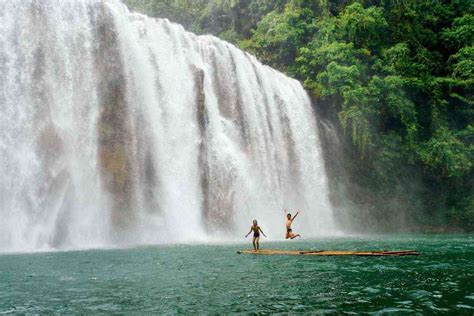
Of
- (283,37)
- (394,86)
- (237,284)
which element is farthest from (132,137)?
(394,86)

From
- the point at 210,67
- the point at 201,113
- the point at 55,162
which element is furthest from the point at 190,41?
the point at 55,162

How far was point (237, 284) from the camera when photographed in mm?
9773

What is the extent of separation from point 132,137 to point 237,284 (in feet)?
45.3

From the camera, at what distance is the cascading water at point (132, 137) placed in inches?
779

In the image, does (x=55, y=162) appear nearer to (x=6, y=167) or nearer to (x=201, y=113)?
(x=6, y=167)

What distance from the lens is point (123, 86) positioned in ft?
75.4

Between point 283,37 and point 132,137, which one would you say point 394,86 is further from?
point 132,137

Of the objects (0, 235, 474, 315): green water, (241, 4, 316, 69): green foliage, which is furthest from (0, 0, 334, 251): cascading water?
(241, 4, 316, 69): green foliage

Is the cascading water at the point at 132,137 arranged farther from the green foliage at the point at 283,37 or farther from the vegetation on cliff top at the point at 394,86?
the green foliage at the point at 283,37

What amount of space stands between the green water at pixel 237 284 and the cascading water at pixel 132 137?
546cm

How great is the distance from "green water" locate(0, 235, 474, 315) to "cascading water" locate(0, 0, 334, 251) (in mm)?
5457

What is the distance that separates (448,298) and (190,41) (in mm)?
21903

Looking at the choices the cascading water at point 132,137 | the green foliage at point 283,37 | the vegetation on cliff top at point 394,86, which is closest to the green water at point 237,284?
the cascading water at point 132,137

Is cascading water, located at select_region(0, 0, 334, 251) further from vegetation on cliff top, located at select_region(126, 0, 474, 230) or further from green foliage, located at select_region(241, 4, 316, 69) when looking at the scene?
green foliage, located at select_region(241, 4, 316, 69)
